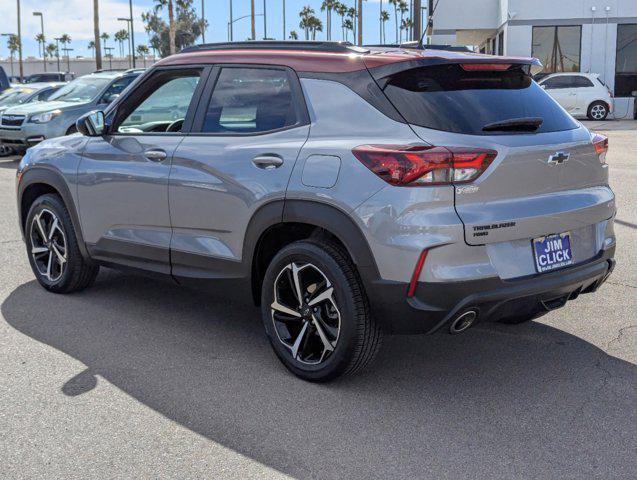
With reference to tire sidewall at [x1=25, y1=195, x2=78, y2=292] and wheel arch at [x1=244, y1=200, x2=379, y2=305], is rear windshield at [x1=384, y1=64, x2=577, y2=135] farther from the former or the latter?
tire sidewall at [x1=25, y1=195, x2=78, y2=292]

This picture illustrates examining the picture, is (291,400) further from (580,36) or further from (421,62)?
(580,36)

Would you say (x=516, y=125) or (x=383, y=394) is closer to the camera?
(x=516, y=125)

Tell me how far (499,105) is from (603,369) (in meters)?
1.58

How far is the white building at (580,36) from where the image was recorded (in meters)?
31.0

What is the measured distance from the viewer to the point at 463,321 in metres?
3.95

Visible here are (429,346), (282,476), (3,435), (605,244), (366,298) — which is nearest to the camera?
(282,476)

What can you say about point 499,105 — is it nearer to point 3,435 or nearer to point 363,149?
point 363,149

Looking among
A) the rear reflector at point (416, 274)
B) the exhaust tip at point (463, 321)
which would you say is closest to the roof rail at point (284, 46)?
the rear reflector at point (416, 274)

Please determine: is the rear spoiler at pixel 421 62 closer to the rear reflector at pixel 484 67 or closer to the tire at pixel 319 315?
the rear reflector at pixel 484 67

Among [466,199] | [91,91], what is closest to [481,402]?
[466,199]

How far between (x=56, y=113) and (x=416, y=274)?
1336 centimetres

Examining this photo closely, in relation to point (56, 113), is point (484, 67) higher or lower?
higher

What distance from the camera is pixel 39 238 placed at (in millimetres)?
6297

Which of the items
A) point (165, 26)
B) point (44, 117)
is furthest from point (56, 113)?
point (165, 26)
